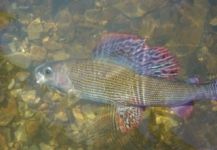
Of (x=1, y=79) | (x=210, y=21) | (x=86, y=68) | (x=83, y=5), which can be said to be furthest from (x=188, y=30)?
(x=1, y=79)

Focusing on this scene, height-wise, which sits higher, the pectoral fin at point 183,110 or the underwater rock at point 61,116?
the pectoral fin at point 183,110

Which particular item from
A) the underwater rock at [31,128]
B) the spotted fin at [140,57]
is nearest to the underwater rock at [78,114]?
the underwater rock at [31,128]

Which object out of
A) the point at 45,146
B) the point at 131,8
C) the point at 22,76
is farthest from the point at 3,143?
the point at 131,8

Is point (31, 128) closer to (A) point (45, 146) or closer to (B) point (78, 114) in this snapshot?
(A) point (45, 146)

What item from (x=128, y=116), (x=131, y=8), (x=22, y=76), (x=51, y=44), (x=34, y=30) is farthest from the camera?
(x=131, y=8)

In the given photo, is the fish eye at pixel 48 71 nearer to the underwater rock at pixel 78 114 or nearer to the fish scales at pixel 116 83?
the fish scales at pixel 116 83

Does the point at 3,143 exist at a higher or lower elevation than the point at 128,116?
lower

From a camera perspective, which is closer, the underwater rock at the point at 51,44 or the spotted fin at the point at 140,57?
the spotted fin at the point at 140,57
